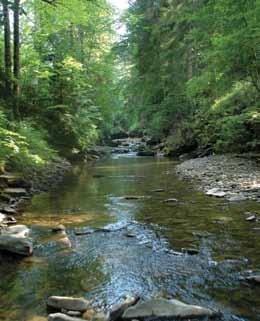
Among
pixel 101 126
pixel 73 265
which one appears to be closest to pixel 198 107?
pixel 101 126

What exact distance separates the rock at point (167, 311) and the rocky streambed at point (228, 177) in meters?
5.91

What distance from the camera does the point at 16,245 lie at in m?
6.14

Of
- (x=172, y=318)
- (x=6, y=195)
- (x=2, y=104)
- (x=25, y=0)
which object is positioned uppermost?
(x=25, y=0)

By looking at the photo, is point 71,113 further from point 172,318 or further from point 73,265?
point 172,318

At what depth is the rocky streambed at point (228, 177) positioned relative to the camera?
10602mm

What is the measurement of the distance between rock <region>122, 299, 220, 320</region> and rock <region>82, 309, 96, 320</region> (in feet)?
1.13

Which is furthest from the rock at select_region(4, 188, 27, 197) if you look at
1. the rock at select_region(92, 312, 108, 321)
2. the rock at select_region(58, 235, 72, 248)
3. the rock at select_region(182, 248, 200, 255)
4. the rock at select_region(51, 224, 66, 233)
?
→ the rock at select_region(92, 312, 108, 321)

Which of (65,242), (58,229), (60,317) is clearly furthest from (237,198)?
(60,317)

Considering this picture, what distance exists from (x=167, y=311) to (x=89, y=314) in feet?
2.57

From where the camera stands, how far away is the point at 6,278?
5.27m

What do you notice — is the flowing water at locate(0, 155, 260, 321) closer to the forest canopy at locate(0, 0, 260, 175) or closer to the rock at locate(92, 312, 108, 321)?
the rock at locate(92, 312, 108, 321)

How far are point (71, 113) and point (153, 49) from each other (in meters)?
9.19

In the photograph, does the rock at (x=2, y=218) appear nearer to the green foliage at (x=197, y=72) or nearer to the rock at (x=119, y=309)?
the rock at (x=119, y=309)

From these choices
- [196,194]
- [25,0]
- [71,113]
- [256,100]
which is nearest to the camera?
[196,194]
